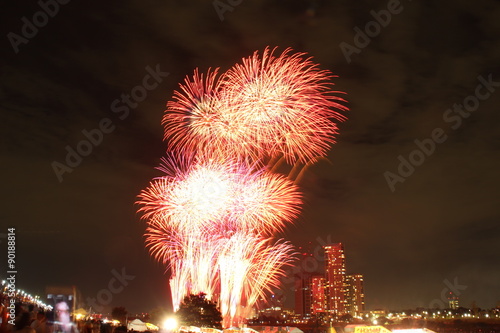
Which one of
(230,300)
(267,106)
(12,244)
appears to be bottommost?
(230,300)

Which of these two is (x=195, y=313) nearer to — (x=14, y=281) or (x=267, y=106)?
(x=267, y=106)

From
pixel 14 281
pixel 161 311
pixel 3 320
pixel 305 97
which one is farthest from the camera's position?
pixel 161 311

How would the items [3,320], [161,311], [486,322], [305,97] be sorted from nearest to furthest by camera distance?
[3,320], [305,97], [161,311], [486,322]

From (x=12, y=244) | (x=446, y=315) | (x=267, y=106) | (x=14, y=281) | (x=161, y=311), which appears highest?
(x=267, y=106)

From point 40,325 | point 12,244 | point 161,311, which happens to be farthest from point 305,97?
point 161,311

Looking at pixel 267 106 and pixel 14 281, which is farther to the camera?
pixel 267 106

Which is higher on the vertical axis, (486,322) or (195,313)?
(195,313)

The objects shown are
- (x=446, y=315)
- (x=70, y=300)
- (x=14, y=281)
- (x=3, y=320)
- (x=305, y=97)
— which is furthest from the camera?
(x=446, y=315)

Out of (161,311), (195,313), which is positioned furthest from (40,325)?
(161,311)

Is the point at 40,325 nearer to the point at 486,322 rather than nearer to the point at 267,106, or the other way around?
the point at 267,106
